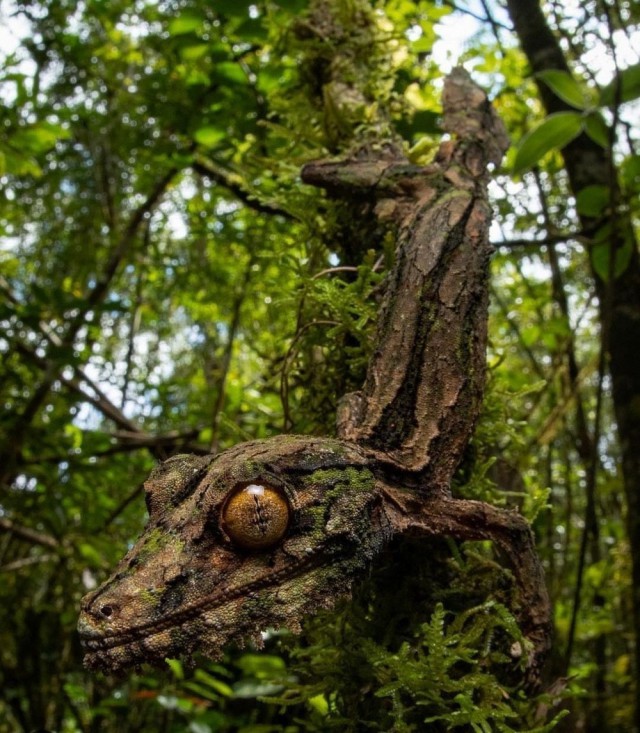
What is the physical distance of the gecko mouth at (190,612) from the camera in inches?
34.3

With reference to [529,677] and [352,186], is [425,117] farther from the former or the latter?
[529,677]

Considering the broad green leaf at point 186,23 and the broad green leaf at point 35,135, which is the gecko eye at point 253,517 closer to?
the broad green leaf at point 186,23

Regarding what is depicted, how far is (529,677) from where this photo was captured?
4.07 ft

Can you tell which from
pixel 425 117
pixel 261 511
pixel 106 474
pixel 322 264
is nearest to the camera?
pixel 261 511

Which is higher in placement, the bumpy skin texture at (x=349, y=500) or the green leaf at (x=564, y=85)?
the green leaf at (x=564, y=85)

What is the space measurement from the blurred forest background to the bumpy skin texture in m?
0.17

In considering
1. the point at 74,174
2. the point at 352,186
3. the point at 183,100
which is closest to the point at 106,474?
the point at 183,100

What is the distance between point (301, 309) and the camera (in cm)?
162

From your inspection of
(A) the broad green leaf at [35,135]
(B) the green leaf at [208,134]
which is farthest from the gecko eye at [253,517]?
(A) the broad green leaf at [35,135]

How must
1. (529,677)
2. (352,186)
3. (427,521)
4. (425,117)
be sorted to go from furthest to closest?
(425,117), (352,186), (529,677), (427,521)

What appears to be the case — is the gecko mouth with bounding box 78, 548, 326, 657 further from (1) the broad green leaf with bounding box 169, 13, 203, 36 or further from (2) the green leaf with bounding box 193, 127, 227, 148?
(1) the broad green leaf with bounding box 169, 13, 203, 36

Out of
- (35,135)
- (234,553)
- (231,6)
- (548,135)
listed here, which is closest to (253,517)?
(234,553)

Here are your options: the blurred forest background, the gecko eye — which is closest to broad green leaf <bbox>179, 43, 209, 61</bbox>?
the blurred forest background

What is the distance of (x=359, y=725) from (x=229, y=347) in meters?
2.41
